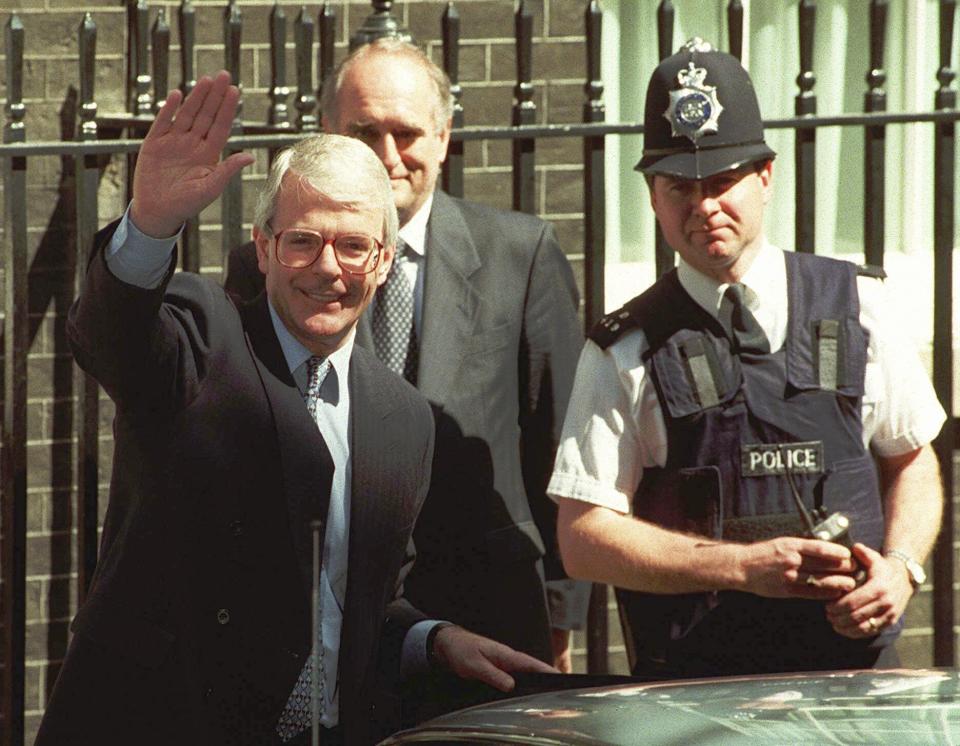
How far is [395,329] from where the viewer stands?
14.1ft

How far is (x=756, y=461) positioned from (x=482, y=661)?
75cm

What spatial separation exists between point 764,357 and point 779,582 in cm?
48

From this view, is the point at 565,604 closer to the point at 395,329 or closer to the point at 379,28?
the point at 395,329

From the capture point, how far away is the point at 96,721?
3326 mm

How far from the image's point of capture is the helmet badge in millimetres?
4035

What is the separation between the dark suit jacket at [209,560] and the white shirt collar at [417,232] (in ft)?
3.33

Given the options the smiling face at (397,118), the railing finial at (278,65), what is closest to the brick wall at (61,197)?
the railing finial at (278,65)

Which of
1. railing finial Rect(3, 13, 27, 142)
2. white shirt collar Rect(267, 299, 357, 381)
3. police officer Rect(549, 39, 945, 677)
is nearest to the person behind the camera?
white shirt collar Rect(267, 299, 357, 381)

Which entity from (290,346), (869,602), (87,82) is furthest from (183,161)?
(87,82)

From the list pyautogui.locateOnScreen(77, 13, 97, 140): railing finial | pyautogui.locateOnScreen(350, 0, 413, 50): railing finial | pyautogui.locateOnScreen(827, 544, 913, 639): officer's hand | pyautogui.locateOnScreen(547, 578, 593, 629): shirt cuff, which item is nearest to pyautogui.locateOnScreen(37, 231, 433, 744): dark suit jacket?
pyautogui.locateOnScreen(827, 544, 913, 639): officer's hand

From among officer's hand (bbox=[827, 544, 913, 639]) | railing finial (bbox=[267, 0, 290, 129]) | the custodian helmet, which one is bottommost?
officer's hand (bbox=[827, 544, 913, 639])

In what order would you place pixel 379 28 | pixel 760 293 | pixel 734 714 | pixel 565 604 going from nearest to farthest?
pixel 734 714 → pixel 760 293 → pixel 565 604 → pixel 379 28

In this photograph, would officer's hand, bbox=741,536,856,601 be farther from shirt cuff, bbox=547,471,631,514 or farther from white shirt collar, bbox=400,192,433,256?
white shirt collar, bbox=400,192,433,256

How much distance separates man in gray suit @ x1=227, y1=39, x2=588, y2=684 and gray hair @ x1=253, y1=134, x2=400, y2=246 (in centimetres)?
80
